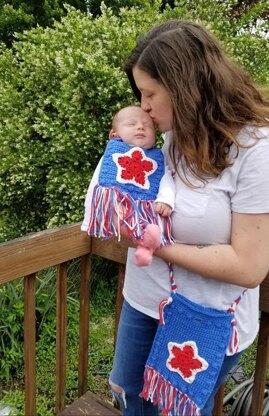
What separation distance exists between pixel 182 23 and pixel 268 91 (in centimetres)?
35

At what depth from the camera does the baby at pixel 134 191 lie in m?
1.26

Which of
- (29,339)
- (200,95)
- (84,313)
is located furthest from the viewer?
(84,313)

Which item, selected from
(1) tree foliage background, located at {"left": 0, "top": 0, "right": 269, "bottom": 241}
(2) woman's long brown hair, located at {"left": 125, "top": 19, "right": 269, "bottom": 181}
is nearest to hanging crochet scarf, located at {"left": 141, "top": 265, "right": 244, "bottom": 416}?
(2) woman's long brown hair, located at {"left": 125, "top": 19, "right": 269, "bottom": 181}

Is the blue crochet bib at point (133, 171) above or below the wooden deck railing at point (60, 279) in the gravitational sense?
above

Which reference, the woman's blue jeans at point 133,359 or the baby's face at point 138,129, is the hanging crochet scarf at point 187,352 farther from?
the baby's face at point 138,129

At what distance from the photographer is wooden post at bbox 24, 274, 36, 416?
1.61m

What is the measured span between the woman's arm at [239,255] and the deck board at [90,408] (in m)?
1.08

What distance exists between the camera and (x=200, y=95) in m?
1.25

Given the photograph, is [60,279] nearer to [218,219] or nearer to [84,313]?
[84,313]

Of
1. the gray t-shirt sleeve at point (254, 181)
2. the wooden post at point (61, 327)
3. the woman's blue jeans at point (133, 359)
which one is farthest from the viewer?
the wooden post at point (61, 327)

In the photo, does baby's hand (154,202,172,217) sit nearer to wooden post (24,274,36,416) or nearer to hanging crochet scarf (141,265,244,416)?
hanging crochet scarf (141,265,244,416)

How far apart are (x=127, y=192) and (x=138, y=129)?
227mm

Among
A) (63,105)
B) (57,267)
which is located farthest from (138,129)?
(63,105)

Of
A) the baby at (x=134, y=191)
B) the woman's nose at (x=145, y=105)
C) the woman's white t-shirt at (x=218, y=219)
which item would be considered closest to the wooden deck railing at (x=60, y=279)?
the woman's white t-shirt at (x=218, y=219)
